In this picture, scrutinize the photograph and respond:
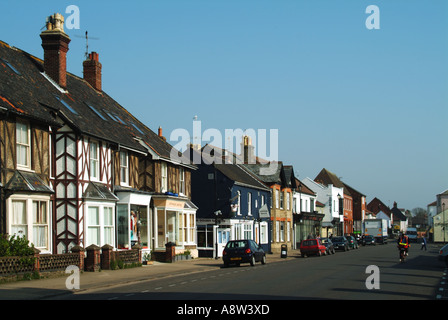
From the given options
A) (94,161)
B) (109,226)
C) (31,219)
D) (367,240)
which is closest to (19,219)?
(31,219)

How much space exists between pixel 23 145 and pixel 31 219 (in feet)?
10.4

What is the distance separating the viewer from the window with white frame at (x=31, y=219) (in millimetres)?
25297

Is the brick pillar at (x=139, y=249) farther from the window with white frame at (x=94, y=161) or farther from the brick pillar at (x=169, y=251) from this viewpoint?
the window with white frame at (x=94, y=161)

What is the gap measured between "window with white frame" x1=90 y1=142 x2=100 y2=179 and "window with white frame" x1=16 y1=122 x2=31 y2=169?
4.63m

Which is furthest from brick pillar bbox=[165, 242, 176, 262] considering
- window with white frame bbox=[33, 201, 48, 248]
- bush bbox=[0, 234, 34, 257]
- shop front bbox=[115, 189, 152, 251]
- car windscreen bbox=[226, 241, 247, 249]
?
bush bbox=[0, 234, 34, 257]

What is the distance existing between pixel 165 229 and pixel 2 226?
15409 mm

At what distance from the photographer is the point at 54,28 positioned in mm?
33531

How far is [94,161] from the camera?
104ft

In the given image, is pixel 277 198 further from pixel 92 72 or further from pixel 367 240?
pixel 92 72

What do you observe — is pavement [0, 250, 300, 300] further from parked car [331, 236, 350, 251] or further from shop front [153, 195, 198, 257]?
parked car [331, 236, 350, 251]

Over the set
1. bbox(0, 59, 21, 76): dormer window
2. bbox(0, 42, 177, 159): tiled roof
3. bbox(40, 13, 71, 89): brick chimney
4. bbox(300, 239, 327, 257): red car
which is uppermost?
bbox(40, 13, 71, 89): brick chimney

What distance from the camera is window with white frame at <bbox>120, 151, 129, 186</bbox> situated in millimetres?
35125
